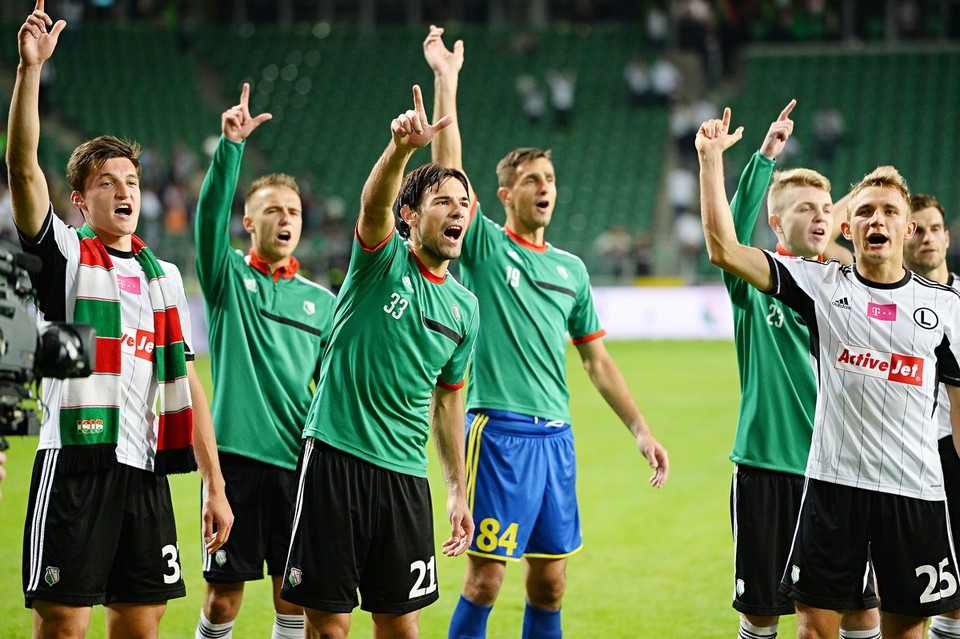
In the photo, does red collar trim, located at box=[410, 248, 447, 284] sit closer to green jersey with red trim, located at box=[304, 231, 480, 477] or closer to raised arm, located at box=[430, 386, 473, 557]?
green jersey with red trim, located at box=[304, 231, 480, 477]

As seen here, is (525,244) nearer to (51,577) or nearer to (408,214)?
(408,214)

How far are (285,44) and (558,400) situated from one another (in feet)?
92.5

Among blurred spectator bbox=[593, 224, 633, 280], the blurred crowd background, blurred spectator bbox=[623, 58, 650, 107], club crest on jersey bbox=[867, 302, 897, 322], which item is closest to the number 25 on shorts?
club crest on jersey bbox=[867, 302, 897, 322]

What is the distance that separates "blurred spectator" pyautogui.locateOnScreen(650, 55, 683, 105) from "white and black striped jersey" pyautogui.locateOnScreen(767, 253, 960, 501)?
25903 millimetres

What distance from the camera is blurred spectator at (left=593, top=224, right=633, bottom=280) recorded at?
22844 millimetres

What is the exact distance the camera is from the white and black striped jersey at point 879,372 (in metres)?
4.42

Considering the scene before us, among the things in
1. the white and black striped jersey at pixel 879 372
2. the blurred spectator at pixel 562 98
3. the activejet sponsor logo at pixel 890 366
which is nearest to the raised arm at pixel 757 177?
the white and black striped jersey at pixel 879 372

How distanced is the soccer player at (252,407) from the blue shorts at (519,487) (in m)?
0.83

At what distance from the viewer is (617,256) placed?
2305 cm

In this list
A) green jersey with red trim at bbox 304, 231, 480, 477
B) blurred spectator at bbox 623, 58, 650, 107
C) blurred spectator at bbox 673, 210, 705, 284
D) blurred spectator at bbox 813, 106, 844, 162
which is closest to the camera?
green jersey with red trim at bbox 304, 231, 480, 477

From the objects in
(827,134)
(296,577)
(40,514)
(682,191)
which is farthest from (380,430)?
(827,134)

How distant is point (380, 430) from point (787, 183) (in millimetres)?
2314

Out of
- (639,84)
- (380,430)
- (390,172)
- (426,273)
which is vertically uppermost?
(639,84)

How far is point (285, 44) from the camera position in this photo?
32031mm
